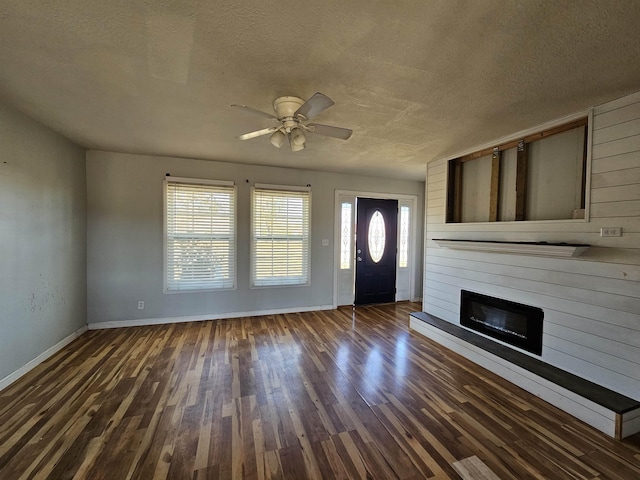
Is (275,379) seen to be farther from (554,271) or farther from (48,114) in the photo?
(48,114)

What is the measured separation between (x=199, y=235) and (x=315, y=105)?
3.21m

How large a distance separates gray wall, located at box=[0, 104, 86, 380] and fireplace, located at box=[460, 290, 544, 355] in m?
4.97

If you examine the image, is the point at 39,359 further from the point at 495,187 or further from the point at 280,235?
the point at 495,187

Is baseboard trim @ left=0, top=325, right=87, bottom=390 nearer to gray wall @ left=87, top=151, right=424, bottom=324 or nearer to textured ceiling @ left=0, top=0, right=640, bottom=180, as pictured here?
gray wall @ left=87, top=151, right=424, bottom=324

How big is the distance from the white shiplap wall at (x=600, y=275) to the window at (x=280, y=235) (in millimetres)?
3122

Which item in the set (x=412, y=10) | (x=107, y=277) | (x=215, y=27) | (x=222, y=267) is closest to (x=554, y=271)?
(x=412, y=10)

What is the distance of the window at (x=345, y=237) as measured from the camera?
5225 mm

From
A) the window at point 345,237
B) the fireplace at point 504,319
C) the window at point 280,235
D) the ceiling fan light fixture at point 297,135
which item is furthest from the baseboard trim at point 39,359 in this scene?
the fireplace at point 504,319

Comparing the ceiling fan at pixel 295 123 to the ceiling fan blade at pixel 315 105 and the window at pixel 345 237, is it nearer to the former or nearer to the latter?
the ceiling fan blade at pixel 315 105

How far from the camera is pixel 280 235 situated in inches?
186

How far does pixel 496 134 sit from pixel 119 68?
3612 millimetres

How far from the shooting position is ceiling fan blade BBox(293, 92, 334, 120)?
1.72 meters

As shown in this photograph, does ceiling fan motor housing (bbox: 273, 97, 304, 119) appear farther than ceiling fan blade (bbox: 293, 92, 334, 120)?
Yes

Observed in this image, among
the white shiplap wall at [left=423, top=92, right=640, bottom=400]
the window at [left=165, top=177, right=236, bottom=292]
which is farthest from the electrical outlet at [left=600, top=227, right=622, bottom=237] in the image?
the window at [left=165, top=177, right=236, bottom=292]
